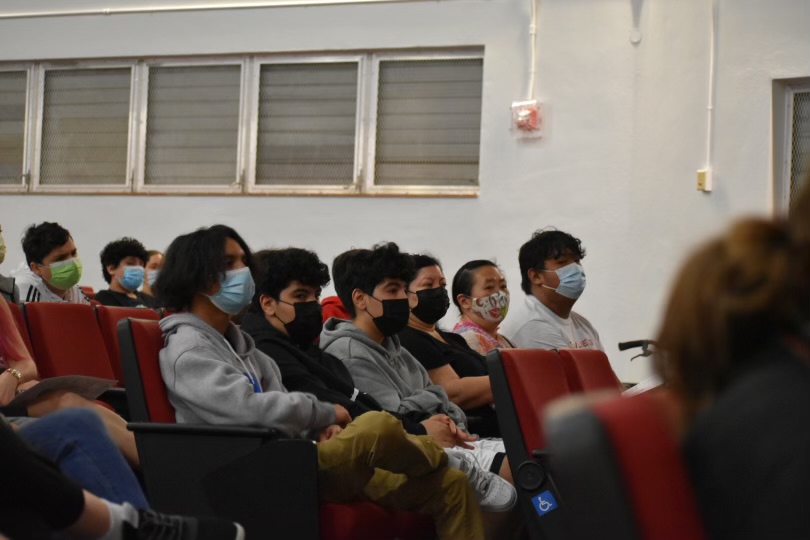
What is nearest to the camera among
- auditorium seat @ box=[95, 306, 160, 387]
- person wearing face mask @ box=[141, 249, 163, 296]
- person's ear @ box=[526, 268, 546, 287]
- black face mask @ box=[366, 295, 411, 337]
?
black face mask @ box=[366, 295, 411, 337]

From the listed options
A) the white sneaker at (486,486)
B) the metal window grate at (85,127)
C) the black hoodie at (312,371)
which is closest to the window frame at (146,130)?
the metal window grate at (85,127)

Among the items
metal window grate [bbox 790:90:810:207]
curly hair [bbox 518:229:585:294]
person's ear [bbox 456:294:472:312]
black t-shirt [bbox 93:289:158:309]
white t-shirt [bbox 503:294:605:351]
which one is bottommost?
white t-shirt [bbox 503:294:605:351]

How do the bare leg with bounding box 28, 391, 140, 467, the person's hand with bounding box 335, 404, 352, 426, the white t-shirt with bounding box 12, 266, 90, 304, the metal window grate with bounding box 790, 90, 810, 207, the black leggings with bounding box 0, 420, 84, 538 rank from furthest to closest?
the metal window grate with bounding box 790, 90, 810, 207 < the white t-shirt with bounding box 12, 266, 90, 304 < the person's hand with bounding box 335, 404, 352, 426 < the bare leg with bounding box 28, 391, 140, 467 < the black leggings with bounding box 0, 420, 84, 538

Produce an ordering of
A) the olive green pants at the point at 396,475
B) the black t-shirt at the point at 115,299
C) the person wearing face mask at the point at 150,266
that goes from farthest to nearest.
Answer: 1. the person wearing face mask at the point at 150,266
2. the black t-shirt at the point at 115,299
3. the olive green pants at the point at 396,475

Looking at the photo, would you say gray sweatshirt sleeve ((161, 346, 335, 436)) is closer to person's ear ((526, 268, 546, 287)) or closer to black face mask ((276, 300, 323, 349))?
black face mask ((276, 300, 323, 349))

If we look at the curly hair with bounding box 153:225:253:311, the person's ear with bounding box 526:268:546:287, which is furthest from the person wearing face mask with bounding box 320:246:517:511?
the person's ear with bounding box 526:268:546:287

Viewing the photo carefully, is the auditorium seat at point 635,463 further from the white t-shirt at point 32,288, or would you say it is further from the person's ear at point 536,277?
the white t-shirt at point 32,288

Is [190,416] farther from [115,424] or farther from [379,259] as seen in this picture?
[379,259]

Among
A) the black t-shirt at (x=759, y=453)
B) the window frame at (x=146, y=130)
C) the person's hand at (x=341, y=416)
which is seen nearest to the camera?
the black t-shirt at (x=759, y=453)

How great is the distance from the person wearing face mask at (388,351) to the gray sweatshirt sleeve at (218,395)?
707mm

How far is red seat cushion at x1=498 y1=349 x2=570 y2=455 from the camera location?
10.5 feet

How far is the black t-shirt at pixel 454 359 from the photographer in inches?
170

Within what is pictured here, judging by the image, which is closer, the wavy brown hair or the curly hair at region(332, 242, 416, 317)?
the wavy brown hair

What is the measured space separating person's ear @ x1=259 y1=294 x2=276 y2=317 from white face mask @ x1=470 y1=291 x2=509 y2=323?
4.56 feet
